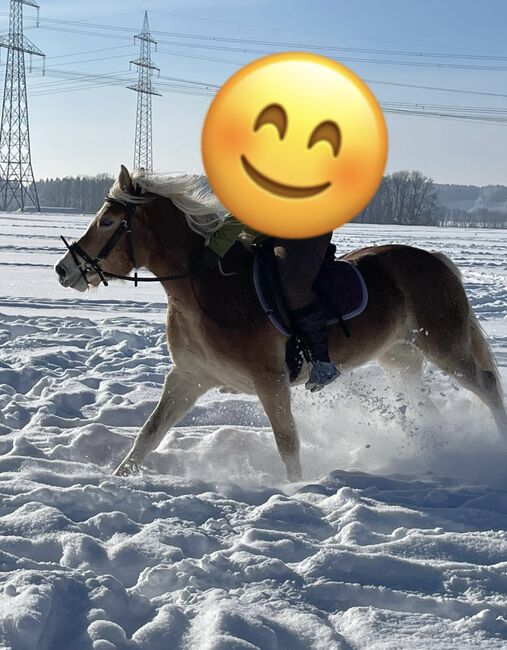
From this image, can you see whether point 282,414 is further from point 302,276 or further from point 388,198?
point 388,198

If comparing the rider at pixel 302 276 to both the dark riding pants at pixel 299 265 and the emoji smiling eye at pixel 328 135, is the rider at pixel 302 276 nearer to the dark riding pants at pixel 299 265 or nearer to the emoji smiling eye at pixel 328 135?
the dark riding pants at pixel 299 265

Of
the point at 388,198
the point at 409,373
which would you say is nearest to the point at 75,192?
the point at 388,198

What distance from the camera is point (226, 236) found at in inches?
170

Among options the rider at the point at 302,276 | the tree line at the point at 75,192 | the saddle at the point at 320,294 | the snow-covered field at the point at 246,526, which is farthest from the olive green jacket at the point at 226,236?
the tree line at the point at 75,192

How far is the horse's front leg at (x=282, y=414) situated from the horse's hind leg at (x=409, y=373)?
1.34 meters

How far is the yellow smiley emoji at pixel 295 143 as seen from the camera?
2105 mm

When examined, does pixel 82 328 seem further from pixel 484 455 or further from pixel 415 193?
pixel 415 193

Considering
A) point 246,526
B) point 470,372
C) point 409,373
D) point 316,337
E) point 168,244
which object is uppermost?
point 168,244

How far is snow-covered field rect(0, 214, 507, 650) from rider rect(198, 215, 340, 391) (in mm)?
659

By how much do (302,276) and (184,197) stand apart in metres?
0.83

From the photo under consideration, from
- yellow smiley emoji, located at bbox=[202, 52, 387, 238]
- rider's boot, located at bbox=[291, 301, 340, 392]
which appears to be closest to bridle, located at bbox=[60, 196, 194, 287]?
rider's boot, located at bbox=[291, 301, 340, 392]

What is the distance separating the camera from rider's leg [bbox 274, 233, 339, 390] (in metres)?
4.19

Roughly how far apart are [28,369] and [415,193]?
335 feet

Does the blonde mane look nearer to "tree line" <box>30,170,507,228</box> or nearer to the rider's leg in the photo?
the rider's leg
